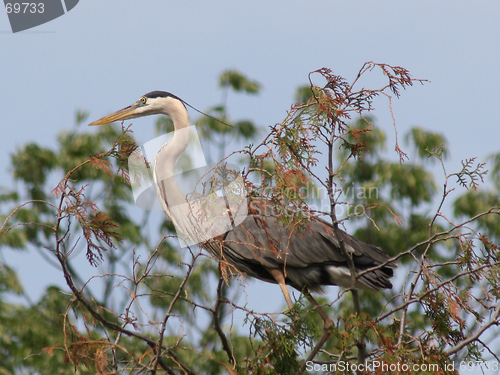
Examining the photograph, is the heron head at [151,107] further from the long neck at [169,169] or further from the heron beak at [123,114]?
the long neck at [169,169]

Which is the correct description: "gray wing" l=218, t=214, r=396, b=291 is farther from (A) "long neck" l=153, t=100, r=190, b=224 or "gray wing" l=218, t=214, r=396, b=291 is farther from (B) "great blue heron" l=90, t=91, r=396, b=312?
(A) "long neck" l=153, t=100, r=190, b=224

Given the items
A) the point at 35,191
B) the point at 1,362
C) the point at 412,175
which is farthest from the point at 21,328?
the point at 412,175

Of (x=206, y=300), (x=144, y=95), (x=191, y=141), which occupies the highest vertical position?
(x=144, y=95)

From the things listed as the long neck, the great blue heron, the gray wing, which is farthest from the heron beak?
the gray wing

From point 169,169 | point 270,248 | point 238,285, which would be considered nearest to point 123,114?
point 169,169

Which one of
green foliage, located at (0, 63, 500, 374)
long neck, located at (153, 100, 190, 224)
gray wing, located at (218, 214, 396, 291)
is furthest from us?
gray wing, located at (218, 214, 396, 291)

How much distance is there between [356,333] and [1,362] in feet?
27.3

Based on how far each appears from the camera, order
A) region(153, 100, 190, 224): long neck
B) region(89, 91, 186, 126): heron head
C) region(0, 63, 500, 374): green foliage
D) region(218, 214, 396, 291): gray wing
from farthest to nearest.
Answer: region(89, 91, 186, 126): heron head → region(218, 214, 396, 291): gray wing → region(153, 100, 190, 224): long neck → region(0, 63, 500, 374): green foliage

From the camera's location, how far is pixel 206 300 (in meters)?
10.3

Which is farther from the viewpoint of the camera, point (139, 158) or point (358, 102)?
point (139, 158)

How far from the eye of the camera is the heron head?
4.94 metres

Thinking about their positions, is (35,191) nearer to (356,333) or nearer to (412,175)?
(412,175)

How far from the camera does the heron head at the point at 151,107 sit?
494 cm

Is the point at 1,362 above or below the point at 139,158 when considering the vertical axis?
below
